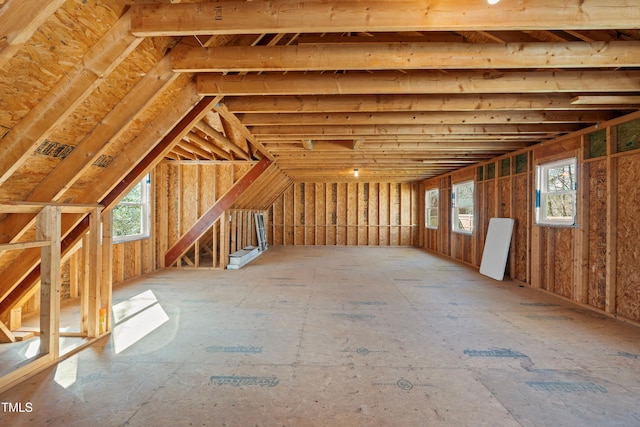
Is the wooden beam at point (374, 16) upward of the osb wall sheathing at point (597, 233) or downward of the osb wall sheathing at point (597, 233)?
upward

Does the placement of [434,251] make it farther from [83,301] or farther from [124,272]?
[83,301]

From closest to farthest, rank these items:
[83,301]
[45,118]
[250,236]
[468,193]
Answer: [45,118], [83,301], [468,193], [250,236]

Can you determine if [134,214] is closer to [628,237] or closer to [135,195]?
[135,195]

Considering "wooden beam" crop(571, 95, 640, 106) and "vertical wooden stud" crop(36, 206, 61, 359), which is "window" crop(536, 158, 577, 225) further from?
"vertical wooden stud" crop(36, 206, 61, 359)

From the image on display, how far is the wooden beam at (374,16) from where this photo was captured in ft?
6.28

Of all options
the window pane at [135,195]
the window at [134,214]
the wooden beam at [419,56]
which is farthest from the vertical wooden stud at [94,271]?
the window pane at [135,195]

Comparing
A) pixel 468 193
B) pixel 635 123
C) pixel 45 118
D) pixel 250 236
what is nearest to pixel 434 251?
pixel 468 193

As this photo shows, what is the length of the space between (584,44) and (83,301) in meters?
5.11

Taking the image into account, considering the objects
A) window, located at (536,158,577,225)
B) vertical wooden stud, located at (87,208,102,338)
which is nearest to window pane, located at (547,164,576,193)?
window, located at (536,158,577,225)

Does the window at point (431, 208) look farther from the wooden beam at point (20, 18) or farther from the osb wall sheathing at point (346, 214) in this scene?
the wooden beam at point (20, 18)

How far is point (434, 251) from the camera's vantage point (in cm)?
998

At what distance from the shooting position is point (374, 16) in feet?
6.45
